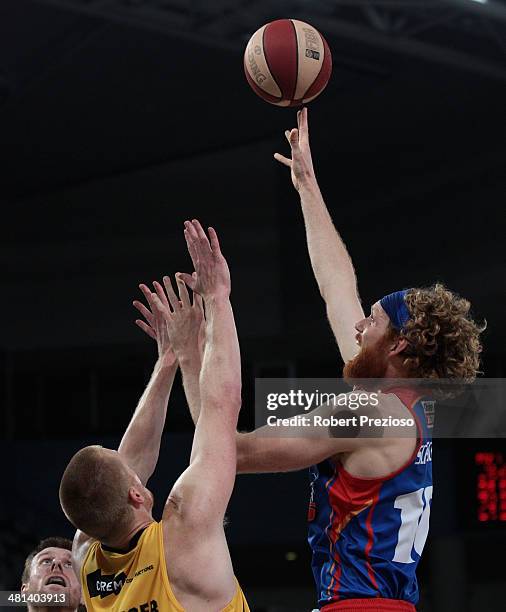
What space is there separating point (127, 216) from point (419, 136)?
166 inches

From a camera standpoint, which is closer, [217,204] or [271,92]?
[271,92]

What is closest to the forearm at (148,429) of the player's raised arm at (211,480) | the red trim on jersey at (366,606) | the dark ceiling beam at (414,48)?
the player's raised arm at (211,480)

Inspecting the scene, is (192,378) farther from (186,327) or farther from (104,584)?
(104,584)

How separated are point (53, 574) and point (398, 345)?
81.4 inches

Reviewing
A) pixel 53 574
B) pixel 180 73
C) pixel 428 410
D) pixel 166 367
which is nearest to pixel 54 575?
pixel 53 574

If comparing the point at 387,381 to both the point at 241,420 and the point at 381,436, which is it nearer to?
the point at 381,436

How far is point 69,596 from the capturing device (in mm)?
4363

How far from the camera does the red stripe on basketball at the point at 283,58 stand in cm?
471

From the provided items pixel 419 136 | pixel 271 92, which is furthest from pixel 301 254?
pixel 271 92

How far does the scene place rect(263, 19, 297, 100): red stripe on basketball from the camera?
4.71 m

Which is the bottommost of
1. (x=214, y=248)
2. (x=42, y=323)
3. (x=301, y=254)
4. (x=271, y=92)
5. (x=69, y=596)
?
(x=69, y=596)

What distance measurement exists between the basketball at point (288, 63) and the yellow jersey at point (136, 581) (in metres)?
2.57

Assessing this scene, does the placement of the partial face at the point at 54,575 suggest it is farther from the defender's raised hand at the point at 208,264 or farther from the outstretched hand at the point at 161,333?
the defender's raised hand at the point at 208,264

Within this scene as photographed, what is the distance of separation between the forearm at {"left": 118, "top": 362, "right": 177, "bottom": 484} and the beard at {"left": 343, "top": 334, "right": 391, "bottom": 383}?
0.78m
